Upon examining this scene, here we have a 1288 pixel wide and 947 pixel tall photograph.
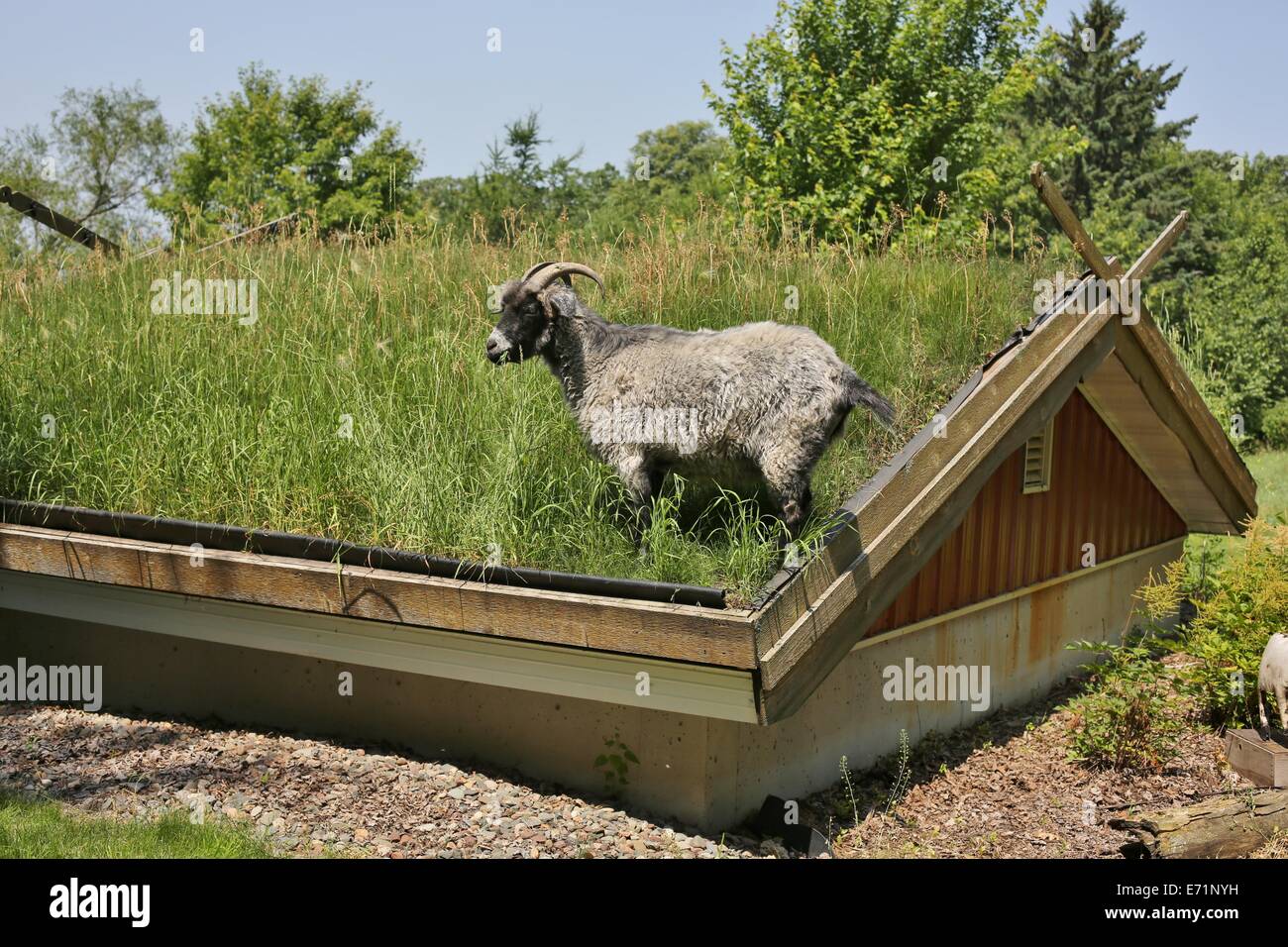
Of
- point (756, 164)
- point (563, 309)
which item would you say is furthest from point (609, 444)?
point (756, 164)

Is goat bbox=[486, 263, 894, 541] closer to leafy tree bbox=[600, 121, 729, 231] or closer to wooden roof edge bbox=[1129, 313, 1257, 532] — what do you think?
wooden roof edge bbox=[1129, 313, 1257, 532]

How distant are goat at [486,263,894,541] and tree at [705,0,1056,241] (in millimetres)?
7712

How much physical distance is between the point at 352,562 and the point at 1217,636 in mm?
5466

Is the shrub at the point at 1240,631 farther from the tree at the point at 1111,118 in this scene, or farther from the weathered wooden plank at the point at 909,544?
the tree at the point at 1111,118

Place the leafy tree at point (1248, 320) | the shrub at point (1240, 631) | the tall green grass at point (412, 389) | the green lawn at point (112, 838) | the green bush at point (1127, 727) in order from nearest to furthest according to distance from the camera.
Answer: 1. the green lawn at point (112, 838)
2. the tall green grass at point (412, 389)
3. the green bush at point (1127, 727)
4. the shrub at point (1240, 631)
5. the leafy tree at point (1248, 320)

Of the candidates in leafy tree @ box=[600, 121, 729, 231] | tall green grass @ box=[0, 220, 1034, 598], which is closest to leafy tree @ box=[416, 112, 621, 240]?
leafy tree @ box=[600, 121, 729, 231]

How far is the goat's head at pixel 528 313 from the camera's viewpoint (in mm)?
5016

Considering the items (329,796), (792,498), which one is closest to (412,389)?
(329,796)

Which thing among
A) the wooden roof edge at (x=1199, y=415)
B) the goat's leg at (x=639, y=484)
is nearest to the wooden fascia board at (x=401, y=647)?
the goat's leg at (x=639, y=484)

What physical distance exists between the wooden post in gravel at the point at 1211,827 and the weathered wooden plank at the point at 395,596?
221 centimetres

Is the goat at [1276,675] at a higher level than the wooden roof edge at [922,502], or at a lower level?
lower

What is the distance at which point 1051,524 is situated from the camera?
794 centimetres

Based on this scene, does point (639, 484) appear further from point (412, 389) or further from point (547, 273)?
point (412, 389)

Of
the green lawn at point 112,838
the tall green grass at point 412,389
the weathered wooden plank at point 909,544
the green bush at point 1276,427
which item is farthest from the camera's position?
the green bush at point 1276,427
